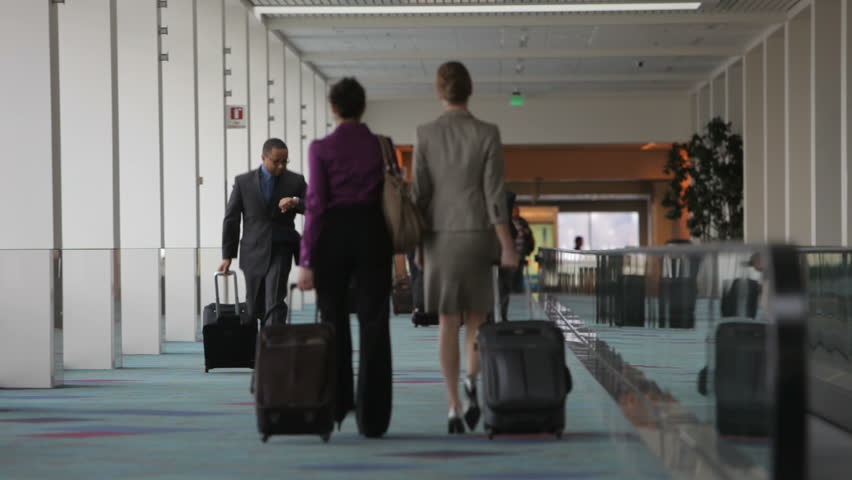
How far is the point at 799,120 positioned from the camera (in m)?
17.0

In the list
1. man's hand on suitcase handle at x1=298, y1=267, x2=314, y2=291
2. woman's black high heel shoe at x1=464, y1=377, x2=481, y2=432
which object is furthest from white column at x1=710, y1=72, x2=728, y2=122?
man's hand on suitcase handle at x1=298, y1=267, x2=314, y2=291

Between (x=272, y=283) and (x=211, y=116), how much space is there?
7.50 m

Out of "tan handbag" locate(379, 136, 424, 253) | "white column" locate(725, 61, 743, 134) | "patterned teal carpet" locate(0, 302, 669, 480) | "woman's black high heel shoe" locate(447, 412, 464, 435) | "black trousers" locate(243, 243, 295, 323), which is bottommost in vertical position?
"patterned teal carpet" locate(0, 302, 669, 480)

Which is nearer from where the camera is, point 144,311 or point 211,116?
point 144,311

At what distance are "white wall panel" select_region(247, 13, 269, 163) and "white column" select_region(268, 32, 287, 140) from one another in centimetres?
44

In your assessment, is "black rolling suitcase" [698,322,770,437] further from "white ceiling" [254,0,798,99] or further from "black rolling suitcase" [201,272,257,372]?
"white ceiling" [254,0,798,99]

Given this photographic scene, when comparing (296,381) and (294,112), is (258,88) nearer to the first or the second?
(294,112)

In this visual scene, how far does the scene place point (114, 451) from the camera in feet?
15.9

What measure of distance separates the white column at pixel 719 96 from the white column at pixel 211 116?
11.8m

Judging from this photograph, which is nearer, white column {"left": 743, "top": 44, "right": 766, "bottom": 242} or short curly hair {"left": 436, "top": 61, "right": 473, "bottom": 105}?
short curly hair {"left": 436, "top": 61, "right": 473, "bottom": 105}

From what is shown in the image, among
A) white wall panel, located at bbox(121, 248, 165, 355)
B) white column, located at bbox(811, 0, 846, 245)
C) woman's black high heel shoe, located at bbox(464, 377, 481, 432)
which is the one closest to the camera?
woman's black high heel shoe, located at bbox(464, 377, 481, 432)

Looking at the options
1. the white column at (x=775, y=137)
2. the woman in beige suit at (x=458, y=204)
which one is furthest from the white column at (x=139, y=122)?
the white column at (x=775, y=137)

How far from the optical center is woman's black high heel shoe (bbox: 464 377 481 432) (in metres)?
5.10

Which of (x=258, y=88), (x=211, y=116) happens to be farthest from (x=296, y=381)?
(x=258, y=88)
